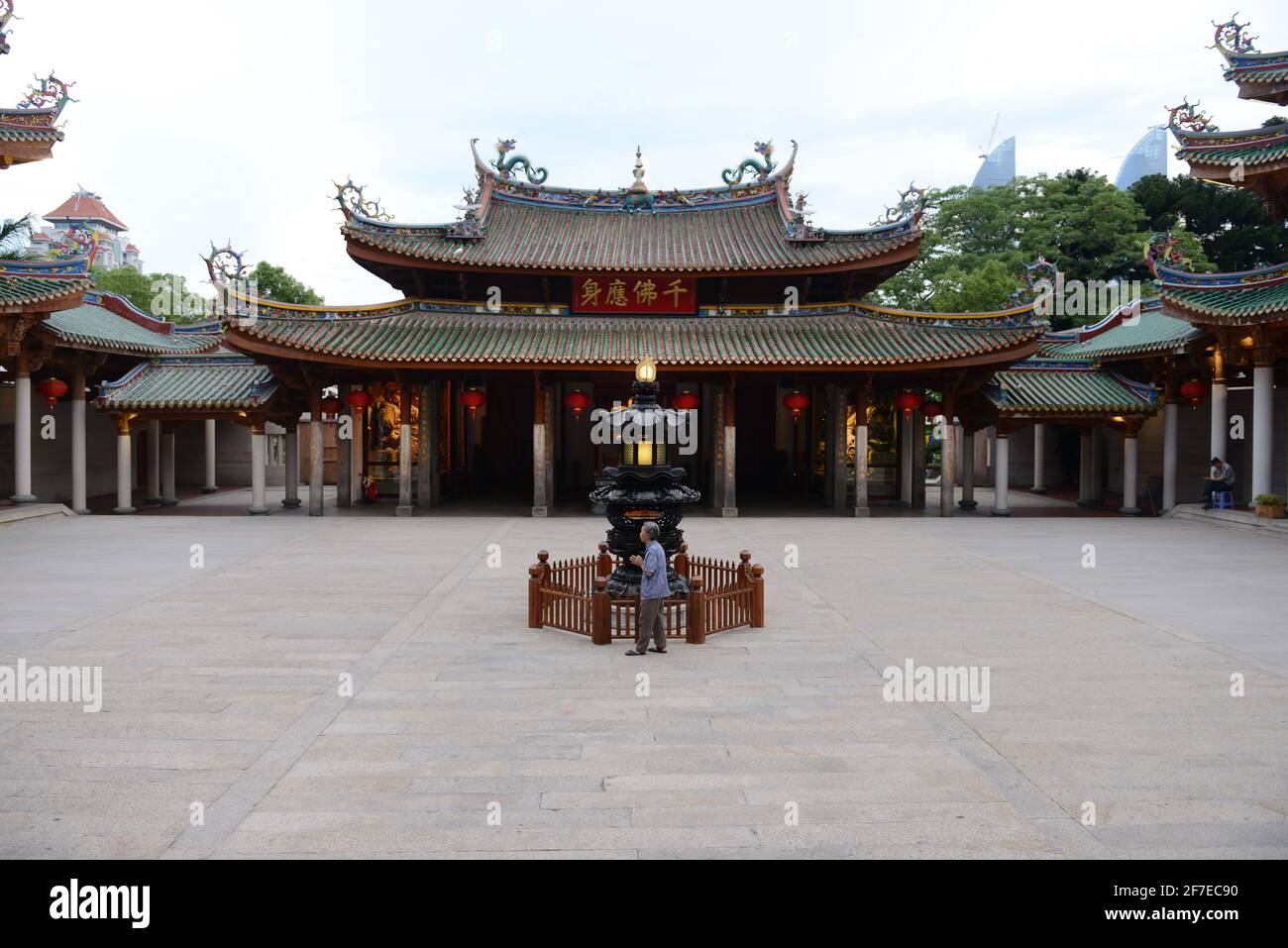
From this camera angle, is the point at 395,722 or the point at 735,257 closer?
the point at 395,722

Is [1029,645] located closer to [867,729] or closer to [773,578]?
[867,729]

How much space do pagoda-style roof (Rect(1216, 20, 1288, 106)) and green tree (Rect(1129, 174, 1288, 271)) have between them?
65.4 ft

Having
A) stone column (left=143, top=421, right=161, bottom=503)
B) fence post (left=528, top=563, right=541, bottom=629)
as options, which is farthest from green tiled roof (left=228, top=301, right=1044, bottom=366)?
fence post (left=528, top=563, right=541, bottom=629)

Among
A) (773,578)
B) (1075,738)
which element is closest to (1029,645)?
(1075,738)

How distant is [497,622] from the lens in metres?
10.7

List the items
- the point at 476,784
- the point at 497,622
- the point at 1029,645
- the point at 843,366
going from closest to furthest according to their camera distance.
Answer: the point at 476,784 → the point at 1029,645 → the point at 497,622 → the point at 843,366

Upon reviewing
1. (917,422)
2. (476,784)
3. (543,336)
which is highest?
(543,336)

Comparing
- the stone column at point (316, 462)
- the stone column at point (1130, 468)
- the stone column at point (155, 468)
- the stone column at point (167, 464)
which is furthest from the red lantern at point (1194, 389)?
the stone column at point (155, 468)

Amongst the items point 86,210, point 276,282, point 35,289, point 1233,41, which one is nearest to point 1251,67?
point 1233,41

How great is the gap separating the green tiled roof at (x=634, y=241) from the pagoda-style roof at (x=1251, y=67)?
7597 mm

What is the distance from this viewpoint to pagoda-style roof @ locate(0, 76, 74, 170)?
67.0 ft

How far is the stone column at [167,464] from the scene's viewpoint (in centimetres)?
2550

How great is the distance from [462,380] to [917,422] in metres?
12.5

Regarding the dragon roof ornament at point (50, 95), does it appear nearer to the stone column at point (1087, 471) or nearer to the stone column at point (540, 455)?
the stone column at point (540, 455)
